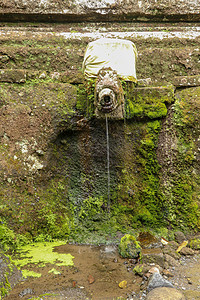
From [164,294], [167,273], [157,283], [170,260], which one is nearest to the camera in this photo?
[164,294]

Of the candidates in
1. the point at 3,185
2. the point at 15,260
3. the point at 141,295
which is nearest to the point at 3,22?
the point at 3,185

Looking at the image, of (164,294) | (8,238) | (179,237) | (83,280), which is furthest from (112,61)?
(164,294)

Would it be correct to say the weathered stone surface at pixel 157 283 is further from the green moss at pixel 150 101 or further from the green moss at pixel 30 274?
the green moss at pixel 150 101

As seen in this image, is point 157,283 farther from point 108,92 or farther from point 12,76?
point 12,76

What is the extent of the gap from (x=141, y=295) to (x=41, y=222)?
5.35 feet

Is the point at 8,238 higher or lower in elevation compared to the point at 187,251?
higher

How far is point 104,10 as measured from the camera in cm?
562

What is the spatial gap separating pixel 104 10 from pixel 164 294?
16.2ft

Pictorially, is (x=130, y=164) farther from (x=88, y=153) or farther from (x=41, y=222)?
(x=41, y=222)

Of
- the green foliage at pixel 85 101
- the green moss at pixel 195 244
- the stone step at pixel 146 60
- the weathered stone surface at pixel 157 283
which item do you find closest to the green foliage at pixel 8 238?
the weathered stone surface at pixel 157 283

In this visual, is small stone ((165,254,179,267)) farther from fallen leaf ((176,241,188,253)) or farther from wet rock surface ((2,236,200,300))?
fallen leaf ((176,241,188,253))

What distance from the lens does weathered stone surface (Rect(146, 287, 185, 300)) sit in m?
2.55

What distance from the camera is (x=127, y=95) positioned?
4.17 metres

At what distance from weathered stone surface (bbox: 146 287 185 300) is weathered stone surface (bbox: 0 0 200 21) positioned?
4.80m
